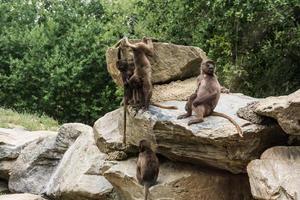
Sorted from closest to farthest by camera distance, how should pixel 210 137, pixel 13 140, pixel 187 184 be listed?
1. pixel 210 137
2. pixel 187 184
3. pixel 13 140

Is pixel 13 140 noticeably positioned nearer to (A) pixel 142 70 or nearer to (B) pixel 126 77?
(B) pixel 126 77

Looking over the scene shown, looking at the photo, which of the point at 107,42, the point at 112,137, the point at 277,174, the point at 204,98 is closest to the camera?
the point at 277,174

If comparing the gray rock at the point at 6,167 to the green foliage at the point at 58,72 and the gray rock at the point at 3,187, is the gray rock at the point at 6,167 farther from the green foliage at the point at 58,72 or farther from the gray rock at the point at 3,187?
the green foliage at the point at 58,72

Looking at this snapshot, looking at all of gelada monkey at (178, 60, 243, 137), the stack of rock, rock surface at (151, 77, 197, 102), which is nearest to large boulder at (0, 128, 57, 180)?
the stack of rock

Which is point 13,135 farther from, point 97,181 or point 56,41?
point 56,41

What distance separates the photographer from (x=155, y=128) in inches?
425

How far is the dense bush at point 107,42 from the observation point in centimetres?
1554

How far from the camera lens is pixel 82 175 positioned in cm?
1273

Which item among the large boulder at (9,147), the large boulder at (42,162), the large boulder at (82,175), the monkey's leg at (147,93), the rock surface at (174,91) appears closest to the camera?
the monkey's leg at (147,93)

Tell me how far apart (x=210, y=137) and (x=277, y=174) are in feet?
4.07

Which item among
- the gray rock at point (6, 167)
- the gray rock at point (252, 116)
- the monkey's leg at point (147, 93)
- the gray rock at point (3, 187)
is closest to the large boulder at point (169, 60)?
the monkey's leg at point (147, 93)

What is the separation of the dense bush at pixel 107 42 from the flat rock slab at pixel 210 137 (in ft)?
15.0

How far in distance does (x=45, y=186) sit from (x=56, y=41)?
11432 millimetres

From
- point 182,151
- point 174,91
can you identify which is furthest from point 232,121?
point 174,91
